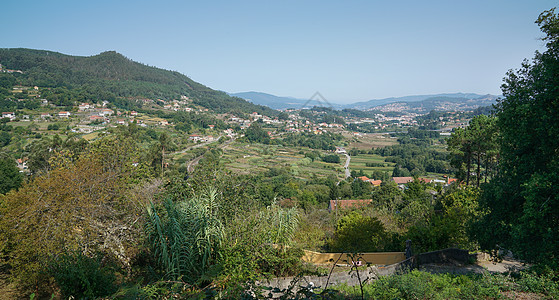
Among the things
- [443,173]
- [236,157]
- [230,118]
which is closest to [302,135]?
[230,118]

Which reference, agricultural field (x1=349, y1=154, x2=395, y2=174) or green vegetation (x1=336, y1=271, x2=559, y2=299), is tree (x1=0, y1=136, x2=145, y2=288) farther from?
agricultural field (x1=349, y1=154, x2=395, y2=174)

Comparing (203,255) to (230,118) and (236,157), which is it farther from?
(230,118)

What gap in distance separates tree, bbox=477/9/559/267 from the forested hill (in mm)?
69925

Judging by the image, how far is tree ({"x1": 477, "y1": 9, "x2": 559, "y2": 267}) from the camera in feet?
16.9

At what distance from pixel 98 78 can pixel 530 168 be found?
98109 mm

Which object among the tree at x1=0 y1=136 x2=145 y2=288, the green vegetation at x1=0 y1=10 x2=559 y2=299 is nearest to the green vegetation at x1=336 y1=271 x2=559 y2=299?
the green vegetation at x1=0 y1=10 x2=559 y2=299

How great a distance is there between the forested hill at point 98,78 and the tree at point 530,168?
69925 mm

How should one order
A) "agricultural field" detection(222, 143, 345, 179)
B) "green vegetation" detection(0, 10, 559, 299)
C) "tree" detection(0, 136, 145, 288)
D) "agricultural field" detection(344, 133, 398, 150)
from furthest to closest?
"agricultural field" detection(344, 133, 398, 150) < "agricultural field" detection(222, 143, 345, 179) < "tree" detection(0, 136, 145, 288) < "green vegetation" detection(0, 10, 559, 299)

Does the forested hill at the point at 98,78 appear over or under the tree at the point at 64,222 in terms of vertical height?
over

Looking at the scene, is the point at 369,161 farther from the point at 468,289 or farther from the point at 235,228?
the point at 468,289

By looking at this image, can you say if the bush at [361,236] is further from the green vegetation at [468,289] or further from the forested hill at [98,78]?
the forested hill at [98,78]

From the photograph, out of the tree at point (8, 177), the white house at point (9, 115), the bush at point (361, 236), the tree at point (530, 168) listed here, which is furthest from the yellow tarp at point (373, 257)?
the white house at point (9, 115)

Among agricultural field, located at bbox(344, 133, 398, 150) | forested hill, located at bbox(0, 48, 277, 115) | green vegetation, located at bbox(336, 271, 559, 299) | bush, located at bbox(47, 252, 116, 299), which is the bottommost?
agricultural field, located at bbox(344, 133, 398, 150)

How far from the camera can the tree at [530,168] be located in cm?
516
